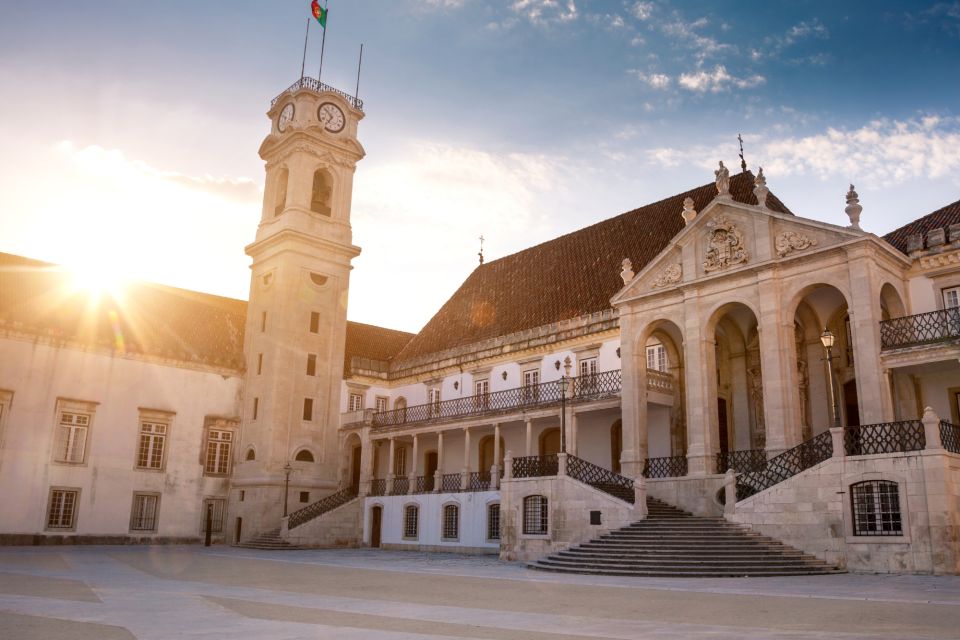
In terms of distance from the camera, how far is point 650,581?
50.1 feet

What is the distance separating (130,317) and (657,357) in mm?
24052

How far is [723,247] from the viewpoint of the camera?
2362 cm

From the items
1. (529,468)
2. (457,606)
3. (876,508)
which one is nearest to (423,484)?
(529,468)

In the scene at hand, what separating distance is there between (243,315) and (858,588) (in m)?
34.7

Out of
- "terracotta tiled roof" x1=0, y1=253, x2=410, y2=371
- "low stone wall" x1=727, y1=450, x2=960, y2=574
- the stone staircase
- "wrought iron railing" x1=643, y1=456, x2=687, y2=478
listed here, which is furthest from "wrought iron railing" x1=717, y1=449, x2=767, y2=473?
"terracotta tiled roof" x1=0, y1=253, x2=410, y2=371

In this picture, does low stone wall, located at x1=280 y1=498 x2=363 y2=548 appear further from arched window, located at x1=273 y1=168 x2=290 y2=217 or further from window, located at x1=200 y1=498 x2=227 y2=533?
arched window, located at x1=273 y1=168 x2=290 y2=217

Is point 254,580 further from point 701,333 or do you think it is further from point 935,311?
point 935,311

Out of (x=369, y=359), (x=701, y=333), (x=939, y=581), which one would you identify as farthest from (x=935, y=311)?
(x=369, y=359)

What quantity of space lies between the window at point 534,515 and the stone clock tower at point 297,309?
46.9 ft

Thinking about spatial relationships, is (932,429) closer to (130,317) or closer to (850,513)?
(850,513)

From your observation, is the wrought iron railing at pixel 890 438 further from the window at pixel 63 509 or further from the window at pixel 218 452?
the window at pixel 63 509

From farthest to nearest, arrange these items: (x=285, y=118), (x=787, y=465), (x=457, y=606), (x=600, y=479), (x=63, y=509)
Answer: (x=285, y=118) → (x=63, y=509) → (x=600, y=479) → (x=787, y=465) → (x=457, y=606)

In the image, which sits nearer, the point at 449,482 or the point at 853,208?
the point at 853,208

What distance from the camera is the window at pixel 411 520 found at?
105 feet
